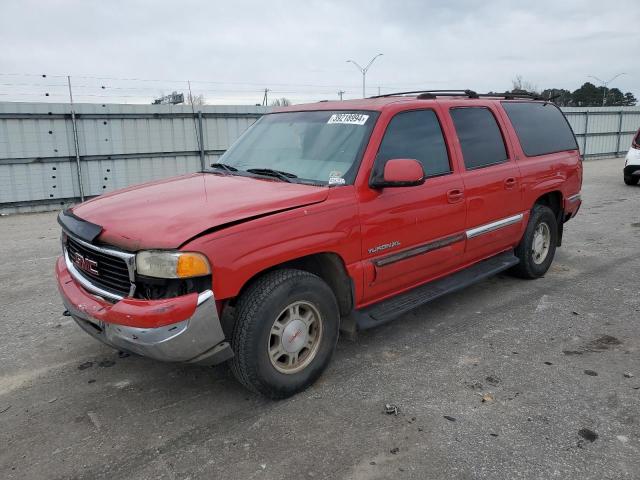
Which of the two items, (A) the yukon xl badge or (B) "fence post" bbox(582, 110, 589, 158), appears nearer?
(A) the yukon xl badge

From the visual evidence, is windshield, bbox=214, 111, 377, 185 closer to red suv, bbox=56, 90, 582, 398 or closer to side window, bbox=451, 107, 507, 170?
red suv, bbox=56, 90, 582, 398

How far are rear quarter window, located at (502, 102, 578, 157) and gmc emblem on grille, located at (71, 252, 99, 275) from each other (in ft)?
13.2

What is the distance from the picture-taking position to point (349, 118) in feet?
13.0

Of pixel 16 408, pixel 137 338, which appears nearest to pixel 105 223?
pixel 137 338

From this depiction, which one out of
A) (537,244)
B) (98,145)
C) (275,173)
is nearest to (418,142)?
(275,173)

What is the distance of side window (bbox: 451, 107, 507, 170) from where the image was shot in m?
4.51

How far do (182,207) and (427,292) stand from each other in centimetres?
211

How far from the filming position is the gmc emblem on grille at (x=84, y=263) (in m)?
3.19

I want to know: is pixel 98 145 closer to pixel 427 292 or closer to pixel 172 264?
pixel 427 292

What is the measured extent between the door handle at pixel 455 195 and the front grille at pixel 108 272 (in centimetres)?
252

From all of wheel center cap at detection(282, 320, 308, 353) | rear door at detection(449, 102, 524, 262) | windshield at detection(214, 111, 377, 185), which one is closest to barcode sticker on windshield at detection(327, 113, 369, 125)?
windshield at detection(214, 111, 377, 185)

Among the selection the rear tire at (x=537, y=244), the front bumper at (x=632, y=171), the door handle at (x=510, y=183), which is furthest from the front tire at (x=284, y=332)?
the front bumper at (x=632, y=171)

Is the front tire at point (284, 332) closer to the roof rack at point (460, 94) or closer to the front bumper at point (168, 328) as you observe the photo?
the front bumper at point (168, 328)

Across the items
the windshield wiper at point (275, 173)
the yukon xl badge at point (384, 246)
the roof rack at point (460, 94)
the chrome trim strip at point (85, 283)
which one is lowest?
the chrome trim strip at point (85, 283)
